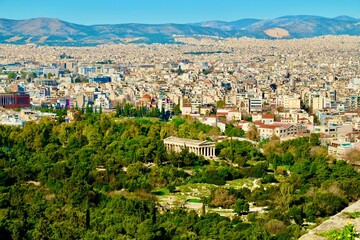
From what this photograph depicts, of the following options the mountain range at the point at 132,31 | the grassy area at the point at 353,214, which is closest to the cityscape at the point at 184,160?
the grassy area at the point at 353,214

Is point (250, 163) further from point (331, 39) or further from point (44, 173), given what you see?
point (331, 39)

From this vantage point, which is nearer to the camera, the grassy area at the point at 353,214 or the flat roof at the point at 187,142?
the grassy area at the point at 353,214

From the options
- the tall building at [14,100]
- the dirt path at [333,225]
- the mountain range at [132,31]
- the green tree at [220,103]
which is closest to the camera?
the dirt path at [333,225]

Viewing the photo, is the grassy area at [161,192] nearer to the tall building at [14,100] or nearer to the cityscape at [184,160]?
the cityscape at [184,160]

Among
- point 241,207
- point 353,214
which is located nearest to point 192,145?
point 241,207

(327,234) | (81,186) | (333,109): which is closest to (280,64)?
(333,109)

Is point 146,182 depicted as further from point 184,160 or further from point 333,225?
point 333,225
